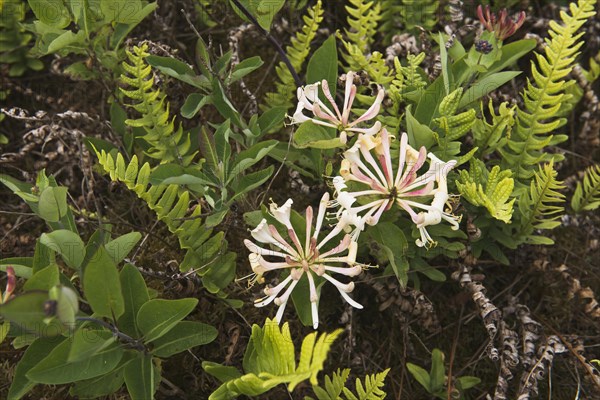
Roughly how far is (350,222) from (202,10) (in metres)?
1.34

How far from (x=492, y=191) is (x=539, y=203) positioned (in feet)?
0.69

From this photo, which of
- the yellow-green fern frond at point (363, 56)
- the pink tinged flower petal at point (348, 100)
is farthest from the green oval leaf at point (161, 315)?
the yellow-green fern frond at point (363, 56)

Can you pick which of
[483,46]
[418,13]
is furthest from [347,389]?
[418,13]

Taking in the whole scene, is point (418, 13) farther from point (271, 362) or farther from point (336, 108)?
point (271, 362)

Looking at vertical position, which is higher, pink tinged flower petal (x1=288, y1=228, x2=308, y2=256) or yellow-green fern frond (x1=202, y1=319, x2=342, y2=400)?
pink tinged flower petal (x1=288, y1=228, x2=308, y2=256)

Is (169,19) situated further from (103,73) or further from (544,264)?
(544,264)

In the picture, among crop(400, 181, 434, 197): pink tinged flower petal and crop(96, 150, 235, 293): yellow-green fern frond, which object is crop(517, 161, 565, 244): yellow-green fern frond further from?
crop(96, 150, 235, 293): yellow-green fern frond

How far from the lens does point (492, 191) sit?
1731 mm

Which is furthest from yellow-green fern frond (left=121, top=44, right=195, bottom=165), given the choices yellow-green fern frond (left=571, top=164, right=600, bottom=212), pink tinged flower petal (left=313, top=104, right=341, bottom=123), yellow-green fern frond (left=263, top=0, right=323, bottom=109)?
yellow-green fern frond (left=571, top=164, right=600, bottom=212)

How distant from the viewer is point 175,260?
82.4 inches

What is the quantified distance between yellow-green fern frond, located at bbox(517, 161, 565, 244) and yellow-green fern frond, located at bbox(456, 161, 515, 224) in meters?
0.13

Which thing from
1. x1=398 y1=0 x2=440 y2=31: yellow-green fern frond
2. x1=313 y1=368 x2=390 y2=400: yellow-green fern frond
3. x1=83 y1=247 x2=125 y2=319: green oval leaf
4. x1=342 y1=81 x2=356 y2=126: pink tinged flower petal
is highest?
x1=398 y1=0 x2=440 y2=31: yellow-green fern frond

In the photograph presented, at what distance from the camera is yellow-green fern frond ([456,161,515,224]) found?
164 centimetres

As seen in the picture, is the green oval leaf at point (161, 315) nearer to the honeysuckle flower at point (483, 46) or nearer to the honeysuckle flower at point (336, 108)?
the honeysuckle flower at point (336, 108)
